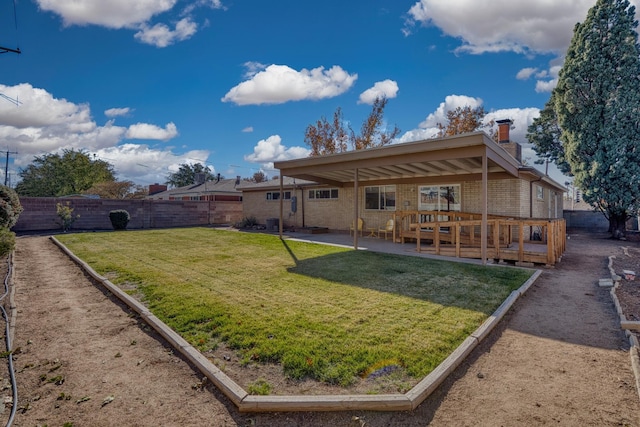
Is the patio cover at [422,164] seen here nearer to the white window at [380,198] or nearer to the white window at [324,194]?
the white window at [380,198]

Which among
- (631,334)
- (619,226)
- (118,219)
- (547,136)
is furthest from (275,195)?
(547,136)

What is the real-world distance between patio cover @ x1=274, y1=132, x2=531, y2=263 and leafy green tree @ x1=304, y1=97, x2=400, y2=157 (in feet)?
48.2

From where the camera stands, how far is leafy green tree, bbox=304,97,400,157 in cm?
2923

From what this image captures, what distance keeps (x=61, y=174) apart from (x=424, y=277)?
4530 cm

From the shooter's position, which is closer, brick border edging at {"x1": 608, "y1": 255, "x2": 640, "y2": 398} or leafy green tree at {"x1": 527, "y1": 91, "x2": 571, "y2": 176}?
brick border edging at {"x1": 608, "y1": 255, "x2": 640, "y2": 398}

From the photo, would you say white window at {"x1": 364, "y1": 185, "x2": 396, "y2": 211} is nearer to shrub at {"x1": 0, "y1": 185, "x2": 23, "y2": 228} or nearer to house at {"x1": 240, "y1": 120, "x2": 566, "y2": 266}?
house at {"x1": 240, "y1": 120, "x2": 566, "y2": 266}

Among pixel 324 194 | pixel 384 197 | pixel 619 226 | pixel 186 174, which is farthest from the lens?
pixel 186 174

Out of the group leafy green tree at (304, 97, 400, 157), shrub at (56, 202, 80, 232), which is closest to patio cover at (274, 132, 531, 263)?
shrub at (56, 202, 80, 232)

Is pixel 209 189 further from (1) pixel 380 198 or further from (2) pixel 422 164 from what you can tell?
(2) pixel 422 164

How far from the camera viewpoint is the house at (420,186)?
8773mm

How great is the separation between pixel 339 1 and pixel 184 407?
558 inches

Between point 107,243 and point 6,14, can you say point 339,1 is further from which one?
point 107,243

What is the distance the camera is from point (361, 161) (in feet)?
34.5

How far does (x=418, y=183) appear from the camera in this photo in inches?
533
